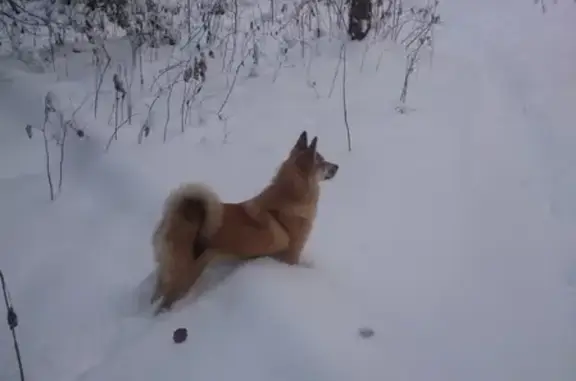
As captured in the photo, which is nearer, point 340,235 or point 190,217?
point 190,217

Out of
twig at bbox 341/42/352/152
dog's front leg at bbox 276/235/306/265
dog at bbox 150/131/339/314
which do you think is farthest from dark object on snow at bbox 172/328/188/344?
twig at bbox 341/42/352/152

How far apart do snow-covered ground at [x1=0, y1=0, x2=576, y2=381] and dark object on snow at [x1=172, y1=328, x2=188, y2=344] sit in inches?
1.4

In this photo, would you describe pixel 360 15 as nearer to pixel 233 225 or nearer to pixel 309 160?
pixel 309 160

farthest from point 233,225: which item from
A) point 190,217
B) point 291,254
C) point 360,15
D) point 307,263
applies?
point 360,15

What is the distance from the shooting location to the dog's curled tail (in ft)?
9.51

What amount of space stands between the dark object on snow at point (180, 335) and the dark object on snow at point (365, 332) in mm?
821

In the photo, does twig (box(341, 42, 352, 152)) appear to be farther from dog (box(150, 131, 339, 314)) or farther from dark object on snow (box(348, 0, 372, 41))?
dog (box(150, 131, 339, 314))

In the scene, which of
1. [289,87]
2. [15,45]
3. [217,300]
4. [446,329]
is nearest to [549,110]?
[289,87]

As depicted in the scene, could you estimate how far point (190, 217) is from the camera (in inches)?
116

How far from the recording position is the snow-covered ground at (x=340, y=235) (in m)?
2.80

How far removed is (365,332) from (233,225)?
2.75 feet

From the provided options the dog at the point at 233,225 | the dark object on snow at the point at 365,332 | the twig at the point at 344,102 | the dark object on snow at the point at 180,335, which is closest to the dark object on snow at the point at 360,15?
the twig at the point at 344,102

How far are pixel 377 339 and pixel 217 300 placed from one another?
0.83 meters

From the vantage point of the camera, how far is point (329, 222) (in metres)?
3.94
